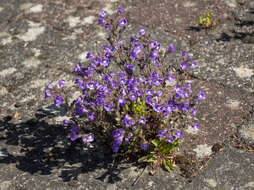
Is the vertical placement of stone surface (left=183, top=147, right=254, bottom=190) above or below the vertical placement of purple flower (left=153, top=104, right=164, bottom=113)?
below

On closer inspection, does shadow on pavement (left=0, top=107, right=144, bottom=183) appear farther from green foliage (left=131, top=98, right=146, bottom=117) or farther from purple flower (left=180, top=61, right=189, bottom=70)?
purple flower (left=180, top=61, right=189, bottom=70)

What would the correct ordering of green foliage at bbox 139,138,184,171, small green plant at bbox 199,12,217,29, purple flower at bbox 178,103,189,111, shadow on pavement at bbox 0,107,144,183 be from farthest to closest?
1. small green plant at bbox 199,12,217,29
2. shadow on pavement at bbox 0,107,144,183
3. green foliage at bbox 139,138,184,171
4. purple flower at bbox 178,103,189,111

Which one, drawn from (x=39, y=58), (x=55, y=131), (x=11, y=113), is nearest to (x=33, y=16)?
(x=39, y=58)

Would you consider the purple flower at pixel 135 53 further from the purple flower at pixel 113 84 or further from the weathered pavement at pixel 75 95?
the weathered pavement at pixel 75 95

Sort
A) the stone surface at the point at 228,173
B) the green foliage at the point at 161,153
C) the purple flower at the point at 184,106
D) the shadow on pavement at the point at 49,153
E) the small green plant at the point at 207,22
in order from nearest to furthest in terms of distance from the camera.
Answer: the purple flower at the point at 184,106
the stone surface at the point at 228,173
the green foliage at the point at 161,153
the shadow on pavement at the point at 49,153
the small green plant at the point at 207,22

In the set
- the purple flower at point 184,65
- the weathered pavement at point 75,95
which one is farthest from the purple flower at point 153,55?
the weathered pavement at point 75,95

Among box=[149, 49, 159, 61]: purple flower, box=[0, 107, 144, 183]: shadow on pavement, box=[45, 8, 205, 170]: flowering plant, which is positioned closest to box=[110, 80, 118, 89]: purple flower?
box=[45, 8, 205, 170]: flowering plant

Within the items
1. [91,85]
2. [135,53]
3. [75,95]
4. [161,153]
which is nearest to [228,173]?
[161,153]
